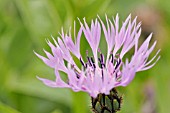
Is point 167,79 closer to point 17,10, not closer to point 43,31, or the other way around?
point 43,31

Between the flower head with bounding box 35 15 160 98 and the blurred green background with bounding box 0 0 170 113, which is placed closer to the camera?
the flower head with bounding box 35 15 160 98

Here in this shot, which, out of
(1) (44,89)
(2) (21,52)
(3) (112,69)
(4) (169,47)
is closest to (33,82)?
(1) (44,89)

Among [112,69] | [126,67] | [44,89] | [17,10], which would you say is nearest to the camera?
[126,67]

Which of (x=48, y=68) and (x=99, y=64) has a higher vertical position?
(x=48, y=68)

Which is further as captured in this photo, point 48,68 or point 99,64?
point 48,68

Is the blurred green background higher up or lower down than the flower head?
higher up

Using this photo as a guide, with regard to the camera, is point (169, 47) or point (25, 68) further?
point (25, 68)

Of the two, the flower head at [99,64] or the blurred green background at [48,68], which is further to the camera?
the blurred green background at [48,68]

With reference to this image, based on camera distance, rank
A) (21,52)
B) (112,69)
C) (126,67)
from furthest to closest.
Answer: (21,52) → (112,69) → (126,67)
